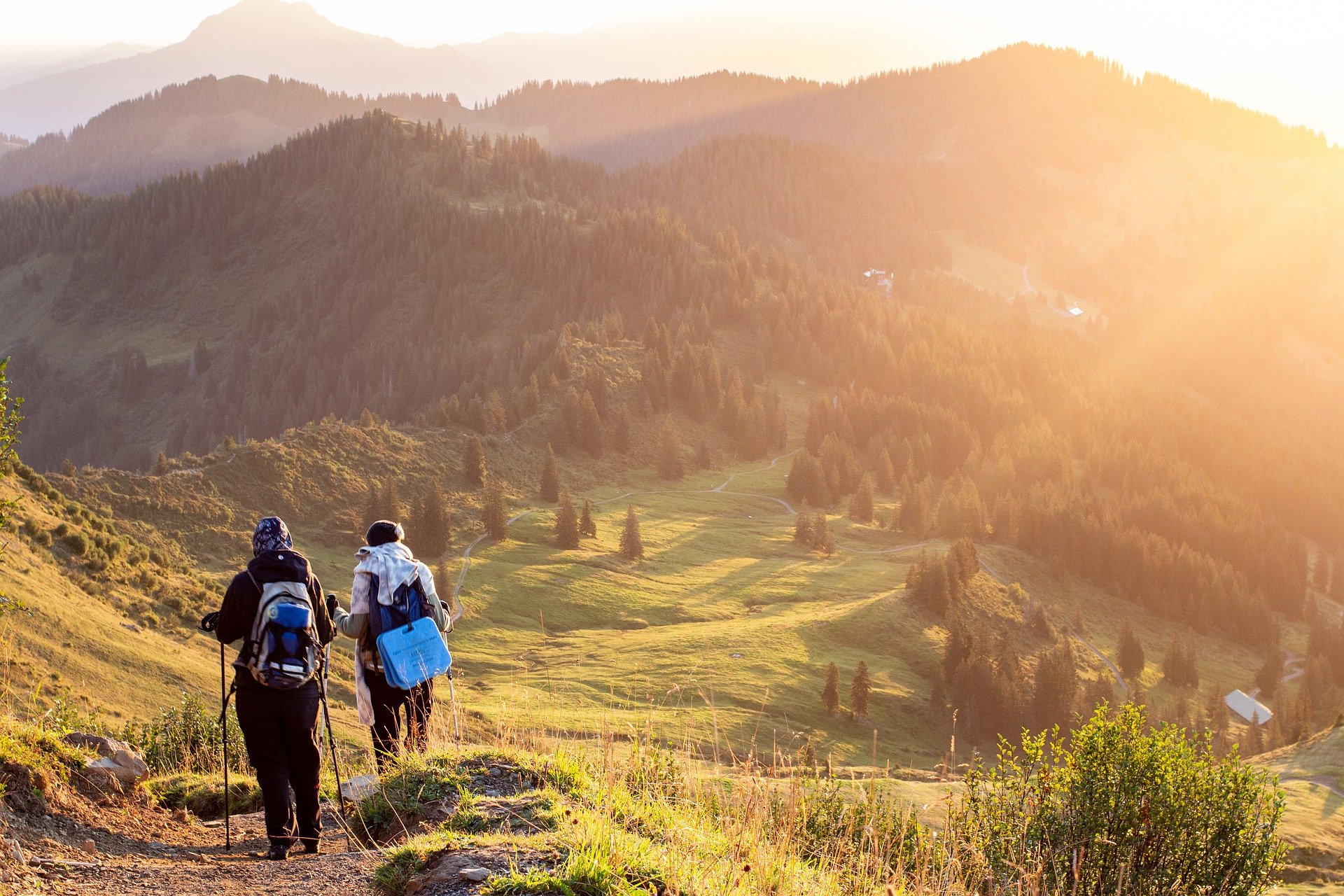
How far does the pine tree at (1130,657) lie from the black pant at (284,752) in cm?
8903

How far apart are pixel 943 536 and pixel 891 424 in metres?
36.6

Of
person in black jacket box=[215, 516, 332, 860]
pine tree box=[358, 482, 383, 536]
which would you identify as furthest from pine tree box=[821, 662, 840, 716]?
person in black jacket box=[215, 516, 332, 860]

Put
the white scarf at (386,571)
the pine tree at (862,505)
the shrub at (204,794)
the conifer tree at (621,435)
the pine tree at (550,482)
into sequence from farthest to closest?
the conifer tree at (621,435) < the pine tree at (862,505) < the pine tree at (550,482) < the shrub at (204,794) < the white scarf at (386,571)

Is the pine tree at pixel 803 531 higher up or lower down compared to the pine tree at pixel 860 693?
higher up

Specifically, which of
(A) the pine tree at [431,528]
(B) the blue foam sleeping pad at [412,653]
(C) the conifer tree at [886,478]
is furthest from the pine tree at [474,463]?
(B) the blue foam sleeping pad at [412,653]

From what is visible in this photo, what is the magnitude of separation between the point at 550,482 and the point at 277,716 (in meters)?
89.6

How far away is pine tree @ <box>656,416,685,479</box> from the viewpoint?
120500 millimetres

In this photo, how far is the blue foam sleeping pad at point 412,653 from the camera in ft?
43.0

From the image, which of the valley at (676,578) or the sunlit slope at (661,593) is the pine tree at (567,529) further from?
the sunlit slope at (661,593)

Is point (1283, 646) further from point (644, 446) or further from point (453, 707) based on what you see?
point (453, 707)

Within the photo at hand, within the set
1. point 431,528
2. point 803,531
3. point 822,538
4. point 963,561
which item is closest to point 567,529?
point 431,528

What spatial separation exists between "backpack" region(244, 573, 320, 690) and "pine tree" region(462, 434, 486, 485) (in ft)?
280

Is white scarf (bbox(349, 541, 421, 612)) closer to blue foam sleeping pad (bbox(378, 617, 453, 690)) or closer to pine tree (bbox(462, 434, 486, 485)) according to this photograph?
blue foam sleeping pad (bbox(378, 617, 453, 690))

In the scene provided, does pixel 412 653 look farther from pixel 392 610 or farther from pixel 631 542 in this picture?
pixel 631 542
